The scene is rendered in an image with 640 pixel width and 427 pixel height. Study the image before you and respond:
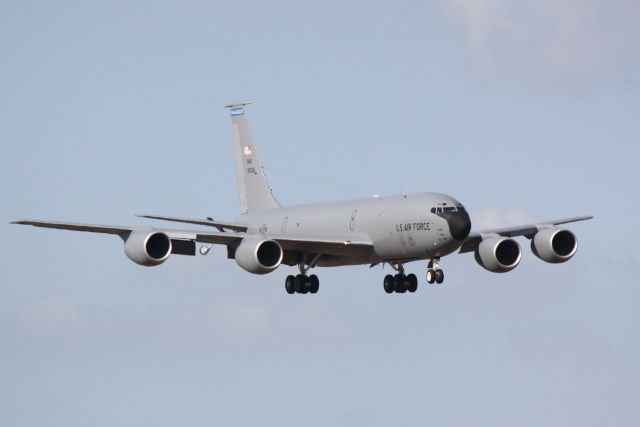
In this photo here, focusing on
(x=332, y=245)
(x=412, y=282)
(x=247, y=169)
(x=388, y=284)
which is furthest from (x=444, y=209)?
(x=247, y=169)

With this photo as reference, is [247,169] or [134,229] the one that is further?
[247,169]

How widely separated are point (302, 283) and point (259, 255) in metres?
6.61

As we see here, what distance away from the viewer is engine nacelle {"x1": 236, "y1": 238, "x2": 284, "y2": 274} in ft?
237

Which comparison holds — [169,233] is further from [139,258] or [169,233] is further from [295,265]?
[295,265]

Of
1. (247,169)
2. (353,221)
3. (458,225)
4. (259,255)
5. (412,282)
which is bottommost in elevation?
(412,282)

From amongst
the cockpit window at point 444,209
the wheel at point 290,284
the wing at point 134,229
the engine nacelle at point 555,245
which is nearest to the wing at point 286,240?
the wing at point 134,229

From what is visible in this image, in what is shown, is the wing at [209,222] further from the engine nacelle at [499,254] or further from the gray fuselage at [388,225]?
the engine nacelle at [499,254]

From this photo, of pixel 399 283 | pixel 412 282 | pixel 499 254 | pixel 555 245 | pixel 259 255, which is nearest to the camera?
pixel 259 255

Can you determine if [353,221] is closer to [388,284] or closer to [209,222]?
[388,284]

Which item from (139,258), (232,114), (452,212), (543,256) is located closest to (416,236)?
(452,212)

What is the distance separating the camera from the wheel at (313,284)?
78625 mm

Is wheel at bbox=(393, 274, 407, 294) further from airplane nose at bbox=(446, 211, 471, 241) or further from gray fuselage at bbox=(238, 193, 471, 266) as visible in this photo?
airplane nose at bbox=(446, 211, 471, 241)

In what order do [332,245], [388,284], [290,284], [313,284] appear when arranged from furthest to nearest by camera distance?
[290,284]
[313,284]
[388,284]
[332,245]

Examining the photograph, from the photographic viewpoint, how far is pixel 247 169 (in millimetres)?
89250
